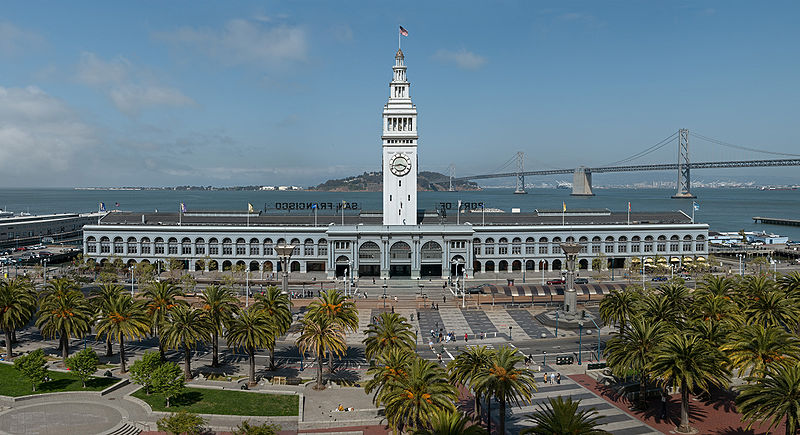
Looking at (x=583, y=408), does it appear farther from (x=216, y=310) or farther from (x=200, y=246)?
(x=200, y=246)

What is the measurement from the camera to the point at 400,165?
10538 cm

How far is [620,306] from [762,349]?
58.6 ft

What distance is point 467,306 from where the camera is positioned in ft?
283

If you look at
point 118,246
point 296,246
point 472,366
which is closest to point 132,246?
point 118,246

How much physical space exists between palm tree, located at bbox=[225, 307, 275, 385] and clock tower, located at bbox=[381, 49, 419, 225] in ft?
189

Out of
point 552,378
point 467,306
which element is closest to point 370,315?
point 467,306

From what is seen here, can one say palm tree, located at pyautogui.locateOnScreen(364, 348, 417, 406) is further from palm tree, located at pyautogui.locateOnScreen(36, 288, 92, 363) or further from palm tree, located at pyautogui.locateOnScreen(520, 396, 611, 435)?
palm tree, located at pyautogui.locateOnScreen(36, 288, 92, 363)

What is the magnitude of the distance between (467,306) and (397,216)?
28538mm

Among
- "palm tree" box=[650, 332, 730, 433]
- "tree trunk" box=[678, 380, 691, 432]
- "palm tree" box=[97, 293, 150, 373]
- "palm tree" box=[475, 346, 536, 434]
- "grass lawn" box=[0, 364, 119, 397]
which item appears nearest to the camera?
"palm tree" box=[475, 346, 536, 434]

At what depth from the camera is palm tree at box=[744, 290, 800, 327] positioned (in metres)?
53.9

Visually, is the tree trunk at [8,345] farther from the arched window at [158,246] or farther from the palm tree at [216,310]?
the arched window at [158,246]

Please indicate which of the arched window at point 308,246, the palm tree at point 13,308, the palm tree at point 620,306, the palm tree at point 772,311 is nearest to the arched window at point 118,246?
the arched window at point 308,246

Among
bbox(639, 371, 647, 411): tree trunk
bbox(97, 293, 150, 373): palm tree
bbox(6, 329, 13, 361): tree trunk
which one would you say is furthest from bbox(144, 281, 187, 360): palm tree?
bbox(639, 371, 647, 411): tree trunk

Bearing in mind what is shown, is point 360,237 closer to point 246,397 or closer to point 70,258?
point 246,397
